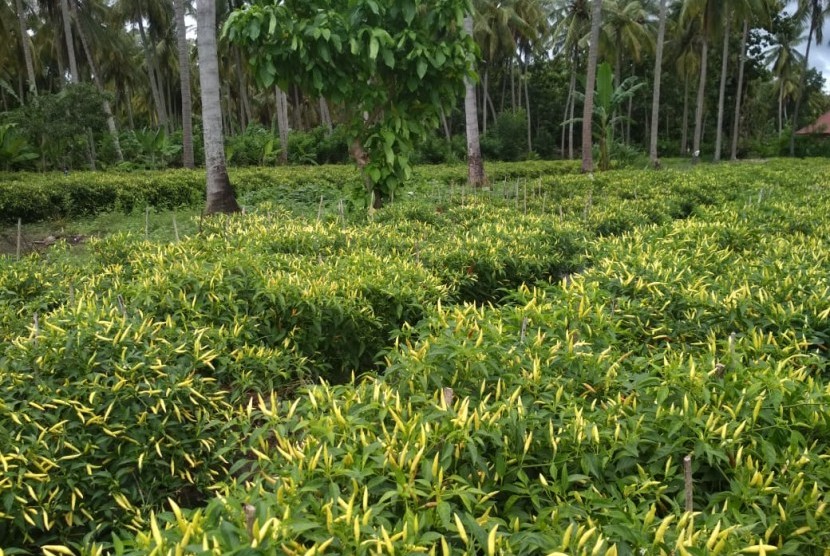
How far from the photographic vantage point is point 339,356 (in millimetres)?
3438

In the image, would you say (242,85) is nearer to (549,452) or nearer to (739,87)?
(739,87)

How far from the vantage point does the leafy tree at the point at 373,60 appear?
20.8 feet

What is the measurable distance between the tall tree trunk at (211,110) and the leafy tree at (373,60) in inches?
48.3

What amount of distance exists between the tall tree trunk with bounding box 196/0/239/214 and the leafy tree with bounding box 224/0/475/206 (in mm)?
1226

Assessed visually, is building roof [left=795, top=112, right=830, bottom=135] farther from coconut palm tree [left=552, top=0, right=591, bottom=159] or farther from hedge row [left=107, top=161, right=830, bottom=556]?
hedge row [left=107, top=161, right=830, bottom=556]

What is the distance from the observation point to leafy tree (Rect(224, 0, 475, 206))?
6.33 m

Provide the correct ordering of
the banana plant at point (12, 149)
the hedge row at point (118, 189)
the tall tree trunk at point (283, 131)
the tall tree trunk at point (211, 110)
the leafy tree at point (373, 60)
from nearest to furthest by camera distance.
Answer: the leafy tree at point (373, 60) < the tall tree trunk at point (211, 110) < the hedge row at point (118, 189) < the banana plant at point (12, 149) < the tall tree trunk at point (283, 131)

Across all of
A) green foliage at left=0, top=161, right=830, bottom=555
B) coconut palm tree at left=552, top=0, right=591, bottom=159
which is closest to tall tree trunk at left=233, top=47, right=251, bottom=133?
coconut palm tree at left=552, top=0, right=591, bottom=159

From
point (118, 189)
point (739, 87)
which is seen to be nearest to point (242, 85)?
point (118, 189)

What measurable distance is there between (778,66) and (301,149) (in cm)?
2983

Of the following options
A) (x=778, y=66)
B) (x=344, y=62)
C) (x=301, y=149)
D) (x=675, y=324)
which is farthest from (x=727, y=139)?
(x=675, y=324)

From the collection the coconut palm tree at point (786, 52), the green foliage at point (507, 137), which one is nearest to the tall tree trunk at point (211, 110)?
the green foliage at point (507, 137)

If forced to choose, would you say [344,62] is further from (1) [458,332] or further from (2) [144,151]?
(2) [144,151]

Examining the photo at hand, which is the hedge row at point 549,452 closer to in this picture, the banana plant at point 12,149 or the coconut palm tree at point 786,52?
the banana plant at point 12,149
